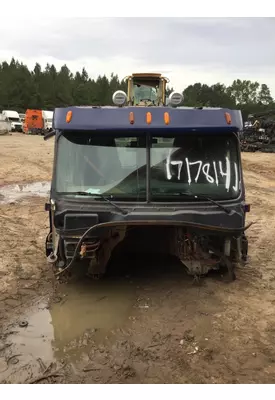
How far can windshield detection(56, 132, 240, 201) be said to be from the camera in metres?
5.48

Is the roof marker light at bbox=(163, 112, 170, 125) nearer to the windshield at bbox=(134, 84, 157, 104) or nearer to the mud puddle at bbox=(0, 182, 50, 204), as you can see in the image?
the windshield at bbox=(134, 84, 157, 104)

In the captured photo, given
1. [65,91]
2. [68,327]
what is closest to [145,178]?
[68,327]

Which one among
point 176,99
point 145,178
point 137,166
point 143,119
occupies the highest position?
point 176,99

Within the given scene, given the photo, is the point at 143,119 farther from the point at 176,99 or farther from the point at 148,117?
the point at 176,99

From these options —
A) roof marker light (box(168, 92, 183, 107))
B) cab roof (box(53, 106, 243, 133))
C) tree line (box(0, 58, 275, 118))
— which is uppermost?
tree line (box(0, 58, 275, 118))

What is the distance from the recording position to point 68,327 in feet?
16.3

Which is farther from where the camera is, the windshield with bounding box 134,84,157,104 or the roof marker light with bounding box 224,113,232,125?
the windshield with bounding box 134,84,157,104

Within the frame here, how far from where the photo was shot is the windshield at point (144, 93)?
10.5 m

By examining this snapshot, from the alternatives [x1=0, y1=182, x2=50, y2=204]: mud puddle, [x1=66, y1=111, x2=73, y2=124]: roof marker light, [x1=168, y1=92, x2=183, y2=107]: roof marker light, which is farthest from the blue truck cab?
[x1=0, y1=182, x2=50, y2=204]: mud puddle

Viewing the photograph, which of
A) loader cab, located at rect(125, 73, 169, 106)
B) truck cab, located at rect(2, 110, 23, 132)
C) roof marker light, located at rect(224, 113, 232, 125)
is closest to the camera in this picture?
roof marker light, located at rect(224, 113, 232, 125)

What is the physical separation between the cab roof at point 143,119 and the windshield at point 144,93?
517 centimetres

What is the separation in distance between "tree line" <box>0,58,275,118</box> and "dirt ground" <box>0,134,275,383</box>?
5309cm

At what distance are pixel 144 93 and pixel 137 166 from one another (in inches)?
214

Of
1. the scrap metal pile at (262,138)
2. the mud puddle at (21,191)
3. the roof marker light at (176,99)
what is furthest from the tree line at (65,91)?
the roof marker light at (176,99)
